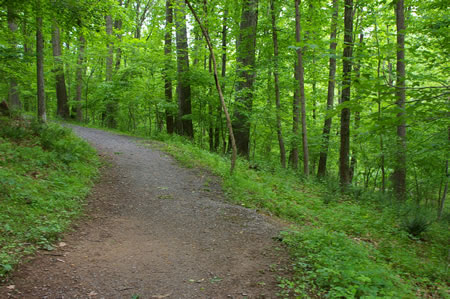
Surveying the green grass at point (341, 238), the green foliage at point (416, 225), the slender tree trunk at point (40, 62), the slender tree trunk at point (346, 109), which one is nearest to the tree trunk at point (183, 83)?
the green grass at point (341, 238)

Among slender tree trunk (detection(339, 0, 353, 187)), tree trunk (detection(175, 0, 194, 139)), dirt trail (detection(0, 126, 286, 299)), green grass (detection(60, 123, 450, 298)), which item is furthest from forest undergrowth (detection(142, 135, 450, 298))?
tree trunk (detection(175, 0, 194, 139))

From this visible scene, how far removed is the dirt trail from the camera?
3.41m

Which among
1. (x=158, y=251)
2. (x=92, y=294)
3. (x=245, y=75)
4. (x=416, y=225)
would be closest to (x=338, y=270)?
(x=158, y=251)

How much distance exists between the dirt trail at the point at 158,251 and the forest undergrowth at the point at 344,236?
52cm

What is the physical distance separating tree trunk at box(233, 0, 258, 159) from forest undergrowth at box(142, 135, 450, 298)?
6.72 feet

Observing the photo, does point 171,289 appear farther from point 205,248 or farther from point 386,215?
point 386,215

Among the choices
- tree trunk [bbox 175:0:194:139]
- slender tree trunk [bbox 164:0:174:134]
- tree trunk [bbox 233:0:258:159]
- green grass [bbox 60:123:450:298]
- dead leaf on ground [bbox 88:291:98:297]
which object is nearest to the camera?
dead leaf on ground [bbox 88:291:98:297]

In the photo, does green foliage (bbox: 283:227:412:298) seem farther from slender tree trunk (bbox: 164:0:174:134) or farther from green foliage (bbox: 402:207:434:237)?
slender tree trunk (bbox: 164:0:174:134)

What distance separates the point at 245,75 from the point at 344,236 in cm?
892

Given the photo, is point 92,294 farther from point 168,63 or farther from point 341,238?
point 168,63

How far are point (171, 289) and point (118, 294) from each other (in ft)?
1.95

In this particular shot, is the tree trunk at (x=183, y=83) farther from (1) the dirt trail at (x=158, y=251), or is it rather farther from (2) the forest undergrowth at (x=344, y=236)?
(1) the dirt trail at (x=158, y=251)

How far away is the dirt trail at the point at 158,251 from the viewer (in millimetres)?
3410

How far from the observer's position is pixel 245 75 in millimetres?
12562
